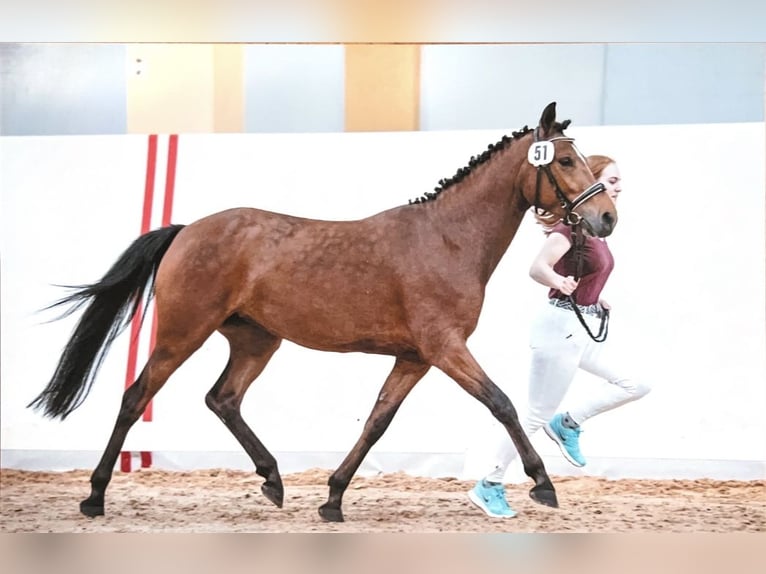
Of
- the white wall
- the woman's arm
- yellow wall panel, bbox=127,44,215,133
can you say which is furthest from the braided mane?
yellow wall panel, bbox=127,44,215,133

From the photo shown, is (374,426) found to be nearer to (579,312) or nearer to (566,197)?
(579,312)

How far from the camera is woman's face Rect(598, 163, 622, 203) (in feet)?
12.2

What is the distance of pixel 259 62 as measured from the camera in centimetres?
380

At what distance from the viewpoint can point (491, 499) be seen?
368 centimetres

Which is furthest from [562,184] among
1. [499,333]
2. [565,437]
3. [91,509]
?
[91,509]

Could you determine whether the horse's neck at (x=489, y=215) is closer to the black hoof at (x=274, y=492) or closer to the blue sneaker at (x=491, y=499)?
the blue sneaker at (x=491, y=499)

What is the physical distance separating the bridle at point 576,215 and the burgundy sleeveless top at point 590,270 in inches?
0.7

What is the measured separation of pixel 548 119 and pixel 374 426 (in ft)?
4.10

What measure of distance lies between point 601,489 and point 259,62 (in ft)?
6.62

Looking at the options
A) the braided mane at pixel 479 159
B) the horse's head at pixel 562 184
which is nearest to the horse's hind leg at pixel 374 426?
the braided mane at pixel 479 159

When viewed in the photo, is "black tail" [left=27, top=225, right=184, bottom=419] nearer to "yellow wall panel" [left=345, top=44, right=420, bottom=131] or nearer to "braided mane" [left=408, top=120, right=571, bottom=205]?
"yellow wall panel" [left=345, top=44, right=420, bottom=131]

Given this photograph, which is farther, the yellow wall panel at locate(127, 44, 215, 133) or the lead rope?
the yellow wall panel at locate(127, 44, 215, 133)

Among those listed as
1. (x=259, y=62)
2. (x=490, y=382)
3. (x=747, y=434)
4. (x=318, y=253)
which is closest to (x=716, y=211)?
(x=747, y=434)

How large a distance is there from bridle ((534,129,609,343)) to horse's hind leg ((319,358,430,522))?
2.03ft
